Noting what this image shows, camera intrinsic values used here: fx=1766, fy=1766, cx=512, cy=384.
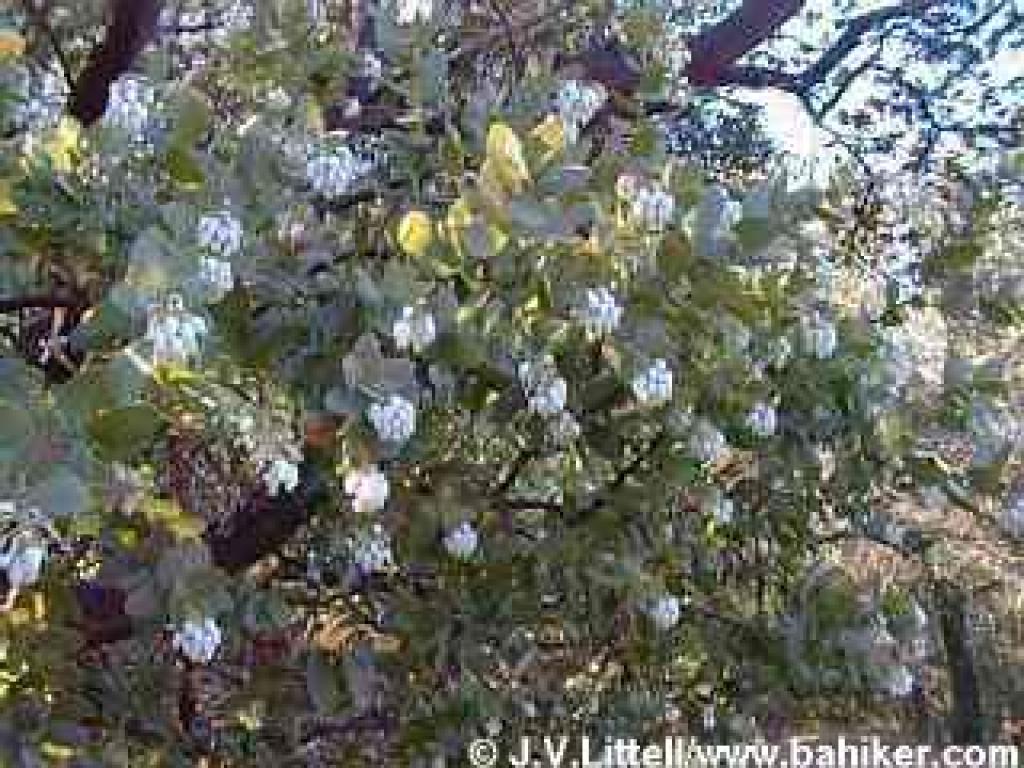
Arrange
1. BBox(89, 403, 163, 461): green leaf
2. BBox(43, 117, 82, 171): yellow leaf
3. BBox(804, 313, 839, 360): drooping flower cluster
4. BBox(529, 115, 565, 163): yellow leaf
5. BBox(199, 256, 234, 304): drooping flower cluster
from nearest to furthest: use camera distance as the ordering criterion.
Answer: BBox(89, 403, 163, 461): green leaf
BBox(199, 256, 234, 304): drooping flower cluster
BBox(529, 115, 565, 163): yellow leaf
BBox(43, 117, 82, 171): yellow leaf
BBox(804, 313, 839, 360): drooping flower cluster

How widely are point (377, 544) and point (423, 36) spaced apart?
2.72 ft

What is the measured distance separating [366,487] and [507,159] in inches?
16.5

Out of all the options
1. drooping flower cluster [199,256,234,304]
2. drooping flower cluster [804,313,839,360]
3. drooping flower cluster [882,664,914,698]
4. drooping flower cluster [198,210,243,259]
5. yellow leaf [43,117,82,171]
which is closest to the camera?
drooping flower cluster [199,256,234,304]

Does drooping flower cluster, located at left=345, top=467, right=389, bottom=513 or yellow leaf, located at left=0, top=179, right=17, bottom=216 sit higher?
yellow leaf, located at left=0, top=179, right=17, bottom=216

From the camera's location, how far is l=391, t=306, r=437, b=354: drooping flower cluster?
2.10 meters

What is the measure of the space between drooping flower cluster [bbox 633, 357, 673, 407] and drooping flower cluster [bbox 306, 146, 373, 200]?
20.3 inches

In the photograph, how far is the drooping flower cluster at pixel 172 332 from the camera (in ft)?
5.79

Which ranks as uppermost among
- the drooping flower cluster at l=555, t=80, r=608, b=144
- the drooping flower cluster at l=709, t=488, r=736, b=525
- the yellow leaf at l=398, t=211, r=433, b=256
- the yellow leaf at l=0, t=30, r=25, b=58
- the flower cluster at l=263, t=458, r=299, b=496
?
the drooping flower cluster at l=555, t=80, r=608, b=144

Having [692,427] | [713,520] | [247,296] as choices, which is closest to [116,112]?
[247,296]

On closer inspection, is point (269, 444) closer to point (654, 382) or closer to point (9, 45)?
point (654, 382)

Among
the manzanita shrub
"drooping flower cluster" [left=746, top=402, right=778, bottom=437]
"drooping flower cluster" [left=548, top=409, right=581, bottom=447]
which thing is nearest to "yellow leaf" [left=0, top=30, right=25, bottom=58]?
the manzanita shrub

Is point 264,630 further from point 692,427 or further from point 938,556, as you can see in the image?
point 938,556

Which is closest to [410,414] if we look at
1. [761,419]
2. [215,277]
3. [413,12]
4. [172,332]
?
[215,277]

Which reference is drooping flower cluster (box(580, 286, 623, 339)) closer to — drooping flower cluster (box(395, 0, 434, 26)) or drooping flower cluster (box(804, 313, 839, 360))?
drooping flower cluster (box(804, 313, 839, 360))
